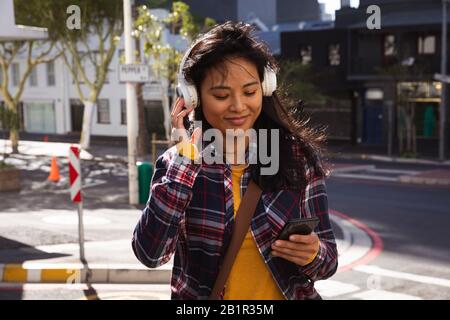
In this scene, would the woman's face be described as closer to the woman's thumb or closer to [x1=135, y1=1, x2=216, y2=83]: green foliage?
the woman's thumb

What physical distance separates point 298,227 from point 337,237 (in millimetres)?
8395

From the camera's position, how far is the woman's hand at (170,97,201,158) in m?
2.14

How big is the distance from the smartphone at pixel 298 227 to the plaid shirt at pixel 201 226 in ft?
0.34

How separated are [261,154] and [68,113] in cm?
4018

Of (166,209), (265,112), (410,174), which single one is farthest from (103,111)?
(166,209)

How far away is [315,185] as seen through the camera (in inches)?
90.2

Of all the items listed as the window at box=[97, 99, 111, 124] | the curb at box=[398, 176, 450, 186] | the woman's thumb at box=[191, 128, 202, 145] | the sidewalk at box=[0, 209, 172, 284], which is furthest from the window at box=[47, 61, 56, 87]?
the woman's thumb at box=[191, 128, 202, 145]

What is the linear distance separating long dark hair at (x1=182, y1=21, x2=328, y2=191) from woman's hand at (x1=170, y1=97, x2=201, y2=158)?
0.23 ft

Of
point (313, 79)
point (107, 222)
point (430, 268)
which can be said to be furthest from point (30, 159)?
point (430, 268)

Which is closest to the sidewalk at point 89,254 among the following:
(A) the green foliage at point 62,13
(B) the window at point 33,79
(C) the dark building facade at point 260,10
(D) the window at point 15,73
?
(A) the green foliage at point 62,13

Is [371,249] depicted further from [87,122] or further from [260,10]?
[260,10]

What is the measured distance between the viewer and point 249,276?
2168mm

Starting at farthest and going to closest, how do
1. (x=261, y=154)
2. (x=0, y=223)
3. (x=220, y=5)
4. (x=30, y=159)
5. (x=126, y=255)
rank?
(x=220, y=5), (x=30, y=159), (x=0, y=223), (x=126, y=255), (x=261, y=154)

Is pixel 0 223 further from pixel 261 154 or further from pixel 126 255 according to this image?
pixel 261 154
